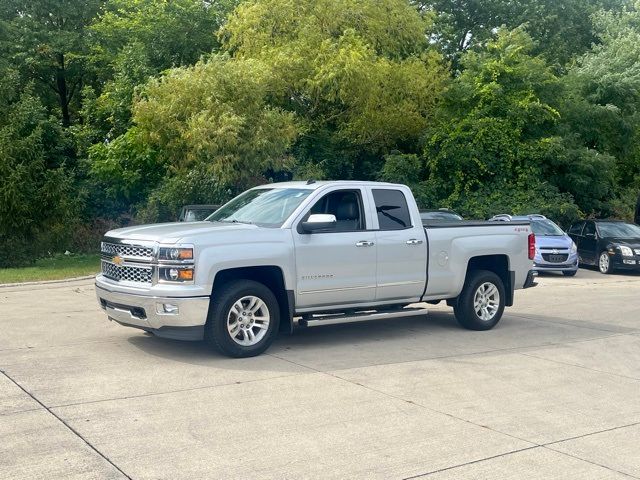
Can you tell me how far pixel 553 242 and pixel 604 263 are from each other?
8.33 ft

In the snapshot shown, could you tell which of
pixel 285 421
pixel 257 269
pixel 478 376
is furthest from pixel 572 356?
pixel 285 421

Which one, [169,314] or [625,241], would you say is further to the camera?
[625,241]

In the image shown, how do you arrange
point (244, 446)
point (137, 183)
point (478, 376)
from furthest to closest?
point (137, 183)
point (478, 376)
point (244, 446)

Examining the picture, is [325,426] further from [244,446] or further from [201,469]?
[201,469]

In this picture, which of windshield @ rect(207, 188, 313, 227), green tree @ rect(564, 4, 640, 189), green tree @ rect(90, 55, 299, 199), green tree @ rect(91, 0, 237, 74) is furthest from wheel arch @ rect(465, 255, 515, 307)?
green tree @ rect(564, 4, 640, 189)

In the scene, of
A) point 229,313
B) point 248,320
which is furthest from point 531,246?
point 229,313

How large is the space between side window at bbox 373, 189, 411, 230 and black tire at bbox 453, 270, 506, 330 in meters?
1.44

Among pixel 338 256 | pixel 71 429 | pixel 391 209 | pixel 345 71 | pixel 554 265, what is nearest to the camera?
pixel 71 429

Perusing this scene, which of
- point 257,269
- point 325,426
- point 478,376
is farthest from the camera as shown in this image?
point 257,269

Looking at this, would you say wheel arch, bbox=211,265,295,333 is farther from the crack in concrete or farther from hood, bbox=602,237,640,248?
hood, bbox=602,237,640,248

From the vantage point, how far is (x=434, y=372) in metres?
8.57

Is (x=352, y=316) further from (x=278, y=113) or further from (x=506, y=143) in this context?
(x=506, y=143)

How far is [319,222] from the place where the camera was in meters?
9.17

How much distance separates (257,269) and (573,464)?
4523mm
